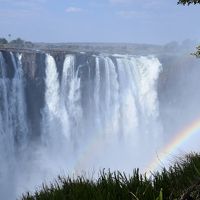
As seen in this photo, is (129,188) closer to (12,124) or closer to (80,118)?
(12,124)

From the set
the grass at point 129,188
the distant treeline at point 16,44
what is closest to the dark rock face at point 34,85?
the distant treeline at point 16,44

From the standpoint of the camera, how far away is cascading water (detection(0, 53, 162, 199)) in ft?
Result: 92.9

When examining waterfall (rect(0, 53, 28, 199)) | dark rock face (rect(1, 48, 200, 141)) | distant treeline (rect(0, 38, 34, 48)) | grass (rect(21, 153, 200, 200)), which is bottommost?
grass (rect(21, 153, 200, 200))

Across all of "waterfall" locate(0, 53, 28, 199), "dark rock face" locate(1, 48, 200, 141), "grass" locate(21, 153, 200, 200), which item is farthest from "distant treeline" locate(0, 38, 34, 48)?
"grass" locate(21, 153, 200, 200)

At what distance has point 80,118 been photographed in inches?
1307

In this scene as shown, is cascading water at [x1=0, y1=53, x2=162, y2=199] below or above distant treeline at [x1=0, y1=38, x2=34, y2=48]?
below

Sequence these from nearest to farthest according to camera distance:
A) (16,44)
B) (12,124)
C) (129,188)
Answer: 1. (129,188)
2. (12,124)
3. (16,44)

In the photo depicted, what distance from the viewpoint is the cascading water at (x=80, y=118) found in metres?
28.3

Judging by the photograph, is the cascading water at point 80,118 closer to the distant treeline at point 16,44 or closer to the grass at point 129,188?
the distant treeline at point 16,44

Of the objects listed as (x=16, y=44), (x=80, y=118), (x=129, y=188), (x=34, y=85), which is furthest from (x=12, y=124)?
(x=129, y=188)

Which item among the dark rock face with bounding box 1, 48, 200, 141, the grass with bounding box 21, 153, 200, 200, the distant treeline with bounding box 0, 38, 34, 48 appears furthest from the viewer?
the distant treeline with bounding box 0, 38, 34, 48

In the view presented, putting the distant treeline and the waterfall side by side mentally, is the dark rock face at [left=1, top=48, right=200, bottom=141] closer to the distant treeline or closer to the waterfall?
the waterfall

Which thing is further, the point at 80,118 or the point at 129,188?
the point at 80,118

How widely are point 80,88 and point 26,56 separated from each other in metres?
4.93
